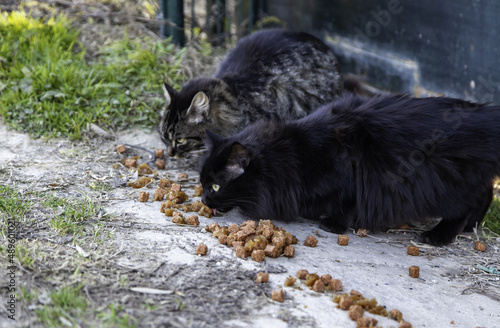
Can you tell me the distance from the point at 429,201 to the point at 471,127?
0.59 m

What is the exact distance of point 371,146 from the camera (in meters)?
3.79

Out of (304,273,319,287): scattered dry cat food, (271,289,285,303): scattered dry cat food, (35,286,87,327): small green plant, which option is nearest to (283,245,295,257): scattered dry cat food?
(304,273,319,287): scattered dry cat food

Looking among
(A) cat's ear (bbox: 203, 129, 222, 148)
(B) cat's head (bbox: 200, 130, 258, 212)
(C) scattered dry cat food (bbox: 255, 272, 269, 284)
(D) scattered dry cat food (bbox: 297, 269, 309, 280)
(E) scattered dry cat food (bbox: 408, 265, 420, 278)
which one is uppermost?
(A) cat's ear (bbox: 203, 129, 222, 148)

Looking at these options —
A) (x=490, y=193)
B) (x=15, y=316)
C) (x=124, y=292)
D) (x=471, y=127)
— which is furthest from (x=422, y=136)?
(x=15, y=316)

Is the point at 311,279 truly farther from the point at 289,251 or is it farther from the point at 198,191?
the point at 198,191

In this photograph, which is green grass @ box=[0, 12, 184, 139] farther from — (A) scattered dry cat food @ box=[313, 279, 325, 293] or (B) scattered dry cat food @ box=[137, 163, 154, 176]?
(A) scattered dry cat food @ box=[313, 279, 325, 293]

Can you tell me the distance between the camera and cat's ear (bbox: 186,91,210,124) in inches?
179

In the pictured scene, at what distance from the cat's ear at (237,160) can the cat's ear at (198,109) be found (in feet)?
3.41

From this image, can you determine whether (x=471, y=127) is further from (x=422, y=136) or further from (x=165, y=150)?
(x=165, y=150)

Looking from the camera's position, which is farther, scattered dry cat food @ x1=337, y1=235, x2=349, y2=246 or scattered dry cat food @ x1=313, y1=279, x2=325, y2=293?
scattered dry cat food @ x1=337, y1=235, x2=349, y2=246

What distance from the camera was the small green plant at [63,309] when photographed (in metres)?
2.51

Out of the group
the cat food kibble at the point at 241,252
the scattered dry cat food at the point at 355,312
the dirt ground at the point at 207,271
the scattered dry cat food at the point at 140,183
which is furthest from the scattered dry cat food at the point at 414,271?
the scattered dry cat food at the point at 140,183

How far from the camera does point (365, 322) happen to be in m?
2.69

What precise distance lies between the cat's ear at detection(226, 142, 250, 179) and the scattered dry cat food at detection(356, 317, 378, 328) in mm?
1380
